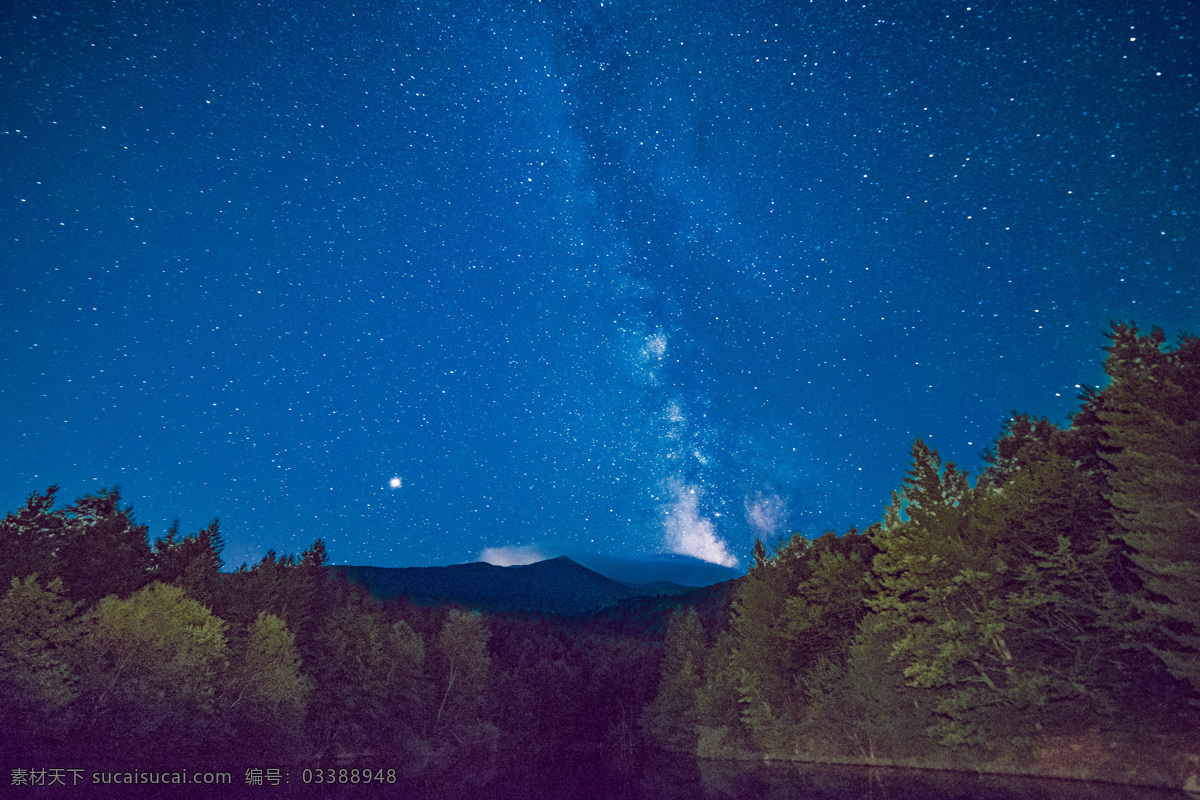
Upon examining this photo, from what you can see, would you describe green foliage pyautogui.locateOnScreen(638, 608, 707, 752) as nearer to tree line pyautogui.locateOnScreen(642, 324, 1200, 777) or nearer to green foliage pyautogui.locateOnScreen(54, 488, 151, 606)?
tree line pyautogui.locateOnScreen(642, 324, 1200, 777)

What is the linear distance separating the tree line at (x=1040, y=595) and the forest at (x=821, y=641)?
0.11 metres

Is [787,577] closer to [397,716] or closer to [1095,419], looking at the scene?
[1095,419]

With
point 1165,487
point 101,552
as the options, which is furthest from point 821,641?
point 101,552

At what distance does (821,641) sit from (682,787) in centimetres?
1361

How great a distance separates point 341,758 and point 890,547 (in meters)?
52.4

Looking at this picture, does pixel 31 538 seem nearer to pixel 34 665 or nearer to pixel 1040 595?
pixel 34 665

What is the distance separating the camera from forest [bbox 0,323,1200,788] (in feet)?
66.8

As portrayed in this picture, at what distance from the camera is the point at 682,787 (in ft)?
120

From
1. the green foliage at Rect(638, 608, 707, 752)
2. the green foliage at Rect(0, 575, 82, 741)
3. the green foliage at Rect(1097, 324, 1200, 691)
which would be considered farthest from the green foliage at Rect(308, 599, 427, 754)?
the green foliage at Rect(1097, 324, 1200, 691)

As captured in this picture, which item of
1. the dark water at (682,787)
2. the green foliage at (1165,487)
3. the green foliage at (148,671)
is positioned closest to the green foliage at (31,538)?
the green foliage at (148,671)

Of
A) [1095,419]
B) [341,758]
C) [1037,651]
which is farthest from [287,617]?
[1095,419]

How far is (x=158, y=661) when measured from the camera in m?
35.6

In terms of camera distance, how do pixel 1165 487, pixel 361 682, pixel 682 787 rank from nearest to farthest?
pixel 1165 487
pixel 682 787
pixel 361 682

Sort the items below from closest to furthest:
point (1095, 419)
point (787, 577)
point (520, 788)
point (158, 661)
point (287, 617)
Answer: point (1095, 419), point (158, 661), point (520, 788), point (787, 577), point (287, 617)
